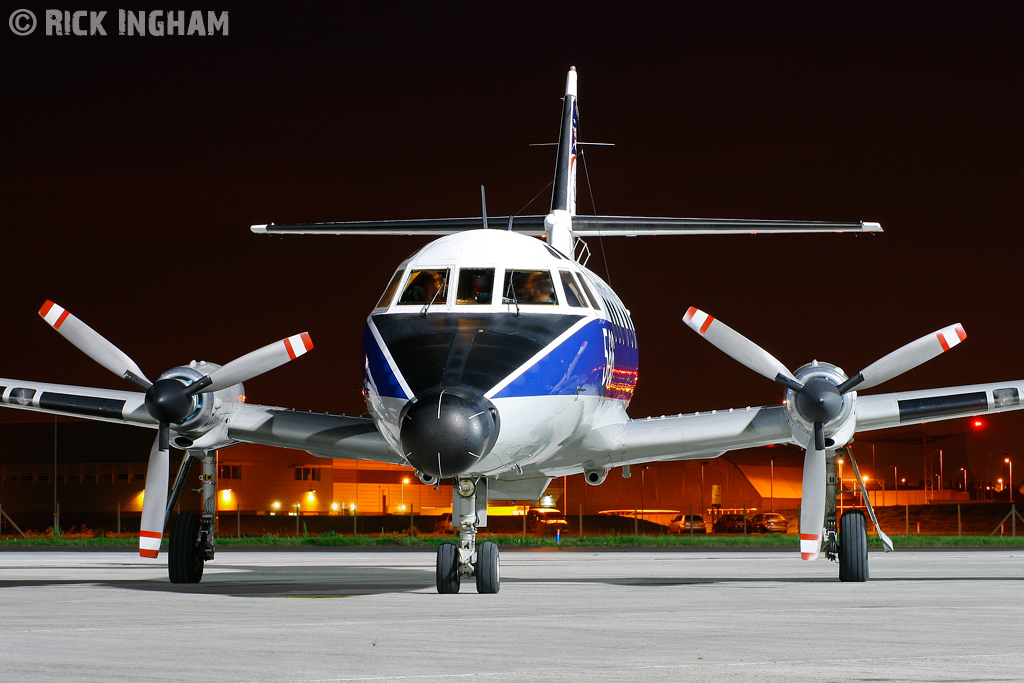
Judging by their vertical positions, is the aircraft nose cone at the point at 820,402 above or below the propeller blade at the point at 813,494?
above

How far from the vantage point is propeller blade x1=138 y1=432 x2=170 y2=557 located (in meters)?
17.9

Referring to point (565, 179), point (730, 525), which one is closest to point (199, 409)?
point (565, 179)

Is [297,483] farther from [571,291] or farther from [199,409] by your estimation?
[571,291]

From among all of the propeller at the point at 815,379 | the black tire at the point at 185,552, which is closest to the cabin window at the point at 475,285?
the propeller at the point at 815,379

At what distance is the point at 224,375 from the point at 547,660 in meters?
9.81

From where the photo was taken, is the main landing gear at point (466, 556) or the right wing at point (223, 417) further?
the right wing at point (223, 417)

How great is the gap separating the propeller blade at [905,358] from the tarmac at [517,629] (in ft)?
9.01

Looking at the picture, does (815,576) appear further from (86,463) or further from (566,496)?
(86,463)

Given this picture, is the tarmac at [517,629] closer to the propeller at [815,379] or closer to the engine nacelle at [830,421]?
the propeller at [815,379]

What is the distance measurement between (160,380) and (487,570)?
5.18 m

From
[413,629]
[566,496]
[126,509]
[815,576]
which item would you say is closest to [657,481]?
[566,496]

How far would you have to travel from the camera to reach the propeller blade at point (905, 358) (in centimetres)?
1705

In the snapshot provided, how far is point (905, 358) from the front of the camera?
17.3 metres

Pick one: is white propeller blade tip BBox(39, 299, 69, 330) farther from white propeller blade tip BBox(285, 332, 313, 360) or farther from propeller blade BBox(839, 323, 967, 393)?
propeller blade BBox(839, 323, 967, 393)
